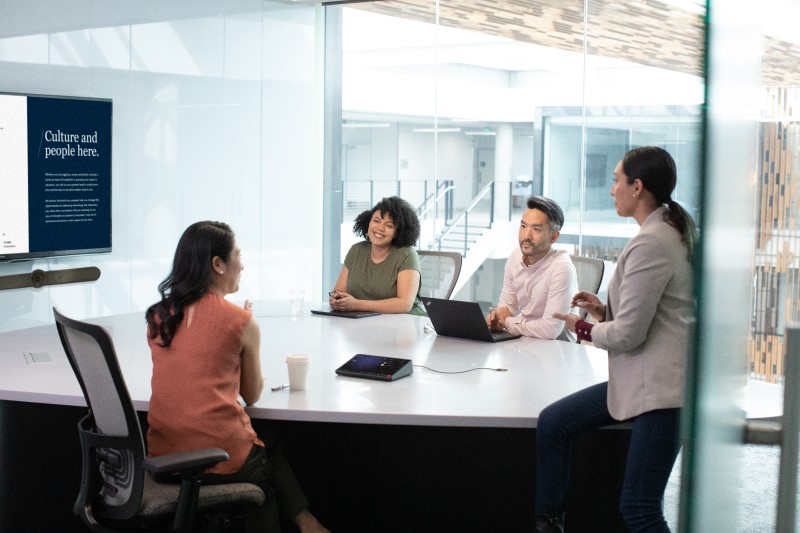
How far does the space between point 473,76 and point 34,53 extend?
10.4 ft

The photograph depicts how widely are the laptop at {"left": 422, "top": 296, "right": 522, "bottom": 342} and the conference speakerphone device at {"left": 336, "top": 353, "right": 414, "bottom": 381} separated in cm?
61

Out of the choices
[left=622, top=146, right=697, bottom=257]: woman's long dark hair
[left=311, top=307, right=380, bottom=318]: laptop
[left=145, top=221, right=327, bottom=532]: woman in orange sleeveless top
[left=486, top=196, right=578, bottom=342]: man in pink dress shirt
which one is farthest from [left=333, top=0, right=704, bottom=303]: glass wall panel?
[left=145, top=221, right=327, bottom=532]: woman in orange sleeveless top

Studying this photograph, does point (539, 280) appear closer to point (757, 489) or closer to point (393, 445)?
point (393, 445)

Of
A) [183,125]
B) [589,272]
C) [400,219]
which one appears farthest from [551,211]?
[183,125]

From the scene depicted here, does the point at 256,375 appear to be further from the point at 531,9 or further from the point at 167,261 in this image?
the point at 531,9

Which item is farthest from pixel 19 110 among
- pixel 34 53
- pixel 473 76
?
pixel 473 76

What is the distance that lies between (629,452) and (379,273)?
2.34m

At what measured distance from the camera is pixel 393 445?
2984 millimetres

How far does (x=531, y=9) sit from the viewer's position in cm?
→ 643

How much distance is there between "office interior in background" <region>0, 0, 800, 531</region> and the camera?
5.68 metres

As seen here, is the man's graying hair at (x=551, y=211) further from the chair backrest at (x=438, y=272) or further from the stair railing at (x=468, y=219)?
the stair railing at (x=468, y=219)

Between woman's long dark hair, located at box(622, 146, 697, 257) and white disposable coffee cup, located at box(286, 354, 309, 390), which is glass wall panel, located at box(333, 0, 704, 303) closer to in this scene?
woman's long dark hair, located at box(622, 146, 697, 257)

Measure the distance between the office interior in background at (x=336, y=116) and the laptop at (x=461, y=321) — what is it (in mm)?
1444

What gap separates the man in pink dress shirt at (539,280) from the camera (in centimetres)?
370
